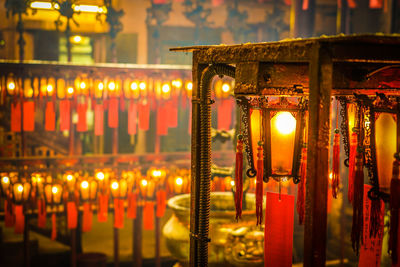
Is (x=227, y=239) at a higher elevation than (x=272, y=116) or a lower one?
lower

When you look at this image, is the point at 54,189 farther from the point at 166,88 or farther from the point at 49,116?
the point at 166,88

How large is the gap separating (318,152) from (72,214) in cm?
522

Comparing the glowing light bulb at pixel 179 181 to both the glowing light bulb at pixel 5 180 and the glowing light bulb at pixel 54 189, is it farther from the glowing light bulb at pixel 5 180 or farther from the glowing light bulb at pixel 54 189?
the glowing light bulb at pixel 5 180

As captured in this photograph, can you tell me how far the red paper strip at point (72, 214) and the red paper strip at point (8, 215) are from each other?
0.74 metres

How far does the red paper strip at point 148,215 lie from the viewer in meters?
6.89

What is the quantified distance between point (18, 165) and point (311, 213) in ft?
18.2

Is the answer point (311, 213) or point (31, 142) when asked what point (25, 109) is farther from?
point (311, 213)

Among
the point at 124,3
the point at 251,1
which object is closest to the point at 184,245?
the point at 124,3

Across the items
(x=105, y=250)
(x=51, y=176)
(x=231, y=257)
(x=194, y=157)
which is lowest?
(x=105, y=250)

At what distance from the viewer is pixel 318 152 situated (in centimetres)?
218

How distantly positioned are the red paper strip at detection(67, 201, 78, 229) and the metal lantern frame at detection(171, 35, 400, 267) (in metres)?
3.98

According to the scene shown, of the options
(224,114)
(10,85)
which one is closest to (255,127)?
(224,114)

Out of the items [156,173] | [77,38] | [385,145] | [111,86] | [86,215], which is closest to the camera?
[385,145]

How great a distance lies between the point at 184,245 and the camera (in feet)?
15.0
